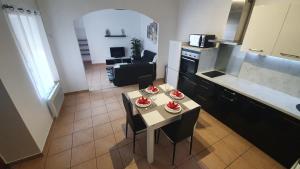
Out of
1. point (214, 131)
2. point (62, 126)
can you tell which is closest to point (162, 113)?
point (214, 131)

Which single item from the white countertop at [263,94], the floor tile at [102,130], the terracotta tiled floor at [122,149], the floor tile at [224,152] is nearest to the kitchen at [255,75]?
the white countertop at [263,94]

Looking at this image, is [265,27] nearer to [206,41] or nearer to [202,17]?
[206,41]

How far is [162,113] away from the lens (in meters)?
1.85

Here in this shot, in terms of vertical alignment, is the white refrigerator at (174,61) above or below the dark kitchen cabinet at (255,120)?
above

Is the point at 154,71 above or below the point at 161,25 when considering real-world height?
below

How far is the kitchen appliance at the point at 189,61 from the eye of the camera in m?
3.03

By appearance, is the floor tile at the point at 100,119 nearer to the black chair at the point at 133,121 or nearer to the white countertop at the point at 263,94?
the black chair at the point at 133,121

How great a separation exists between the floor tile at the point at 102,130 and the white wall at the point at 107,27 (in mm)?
5126

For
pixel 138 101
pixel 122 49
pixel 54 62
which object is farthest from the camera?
pixel 122 49

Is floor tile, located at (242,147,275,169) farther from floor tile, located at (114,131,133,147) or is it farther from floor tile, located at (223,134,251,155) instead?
floor tile, located at (114,131,133,147)

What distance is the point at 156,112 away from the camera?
1862 millimetres

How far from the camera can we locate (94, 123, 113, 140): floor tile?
2.50 m

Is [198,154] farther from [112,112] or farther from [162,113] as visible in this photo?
[112,112]

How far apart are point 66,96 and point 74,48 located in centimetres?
139
